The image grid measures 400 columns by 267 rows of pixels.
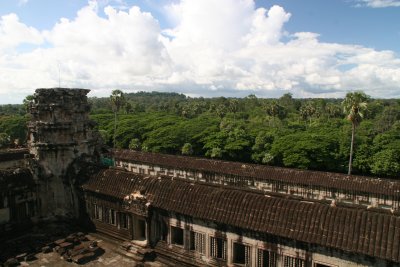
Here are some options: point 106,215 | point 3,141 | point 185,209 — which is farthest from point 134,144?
point 185,209

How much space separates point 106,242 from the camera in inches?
748

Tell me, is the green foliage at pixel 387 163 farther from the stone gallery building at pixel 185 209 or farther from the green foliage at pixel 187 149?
the green foliage at pixel 187 149

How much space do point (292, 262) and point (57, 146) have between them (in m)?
15.9

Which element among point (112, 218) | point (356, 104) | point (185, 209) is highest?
point (356, 104)

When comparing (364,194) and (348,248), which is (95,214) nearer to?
(348,248)

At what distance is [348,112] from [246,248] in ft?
91.5

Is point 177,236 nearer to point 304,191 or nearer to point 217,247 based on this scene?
point 217,247

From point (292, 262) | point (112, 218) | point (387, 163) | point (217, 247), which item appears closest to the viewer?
point (292, 262)

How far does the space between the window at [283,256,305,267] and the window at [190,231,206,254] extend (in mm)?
4033

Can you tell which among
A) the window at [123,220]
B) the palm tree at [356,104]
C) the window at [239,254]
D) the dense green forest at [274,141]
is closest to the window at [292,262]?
the window at [239,254]

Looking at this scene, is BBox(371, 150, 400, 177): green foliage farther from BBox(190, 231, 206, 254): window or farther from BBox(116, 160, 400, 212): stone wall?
BBox(190, 231, 206, 254): window

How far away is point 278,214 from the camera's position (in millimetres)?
14211

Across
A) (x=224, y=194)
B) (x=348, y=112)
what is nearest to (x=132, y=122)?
(x=348, y=112)

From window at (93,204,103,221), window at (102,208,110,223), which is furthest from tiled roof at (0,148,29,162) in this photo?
window at (102,208,110,223)
